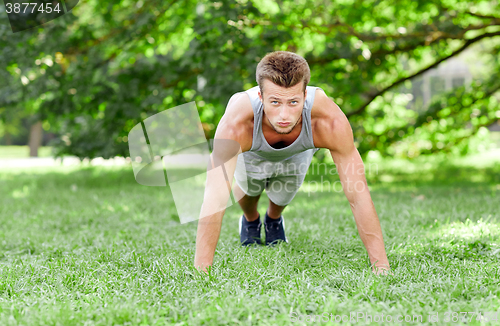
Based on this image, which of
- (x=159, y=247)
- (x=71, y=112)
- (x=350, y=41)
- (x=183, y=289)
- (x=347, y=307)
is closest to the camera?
(x=347, y=307)

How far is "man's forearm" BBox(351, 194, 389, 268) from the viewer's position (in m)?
2.65

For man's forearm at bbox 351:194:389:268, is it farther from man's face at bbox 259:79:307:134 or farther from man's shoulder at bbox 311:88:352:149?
man's face at bbox 259:79:307:134

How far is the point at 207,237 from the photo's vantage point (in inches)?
102

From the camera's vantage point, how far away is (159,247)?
11.4 feet

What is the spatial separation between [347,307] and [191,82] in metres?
6.32

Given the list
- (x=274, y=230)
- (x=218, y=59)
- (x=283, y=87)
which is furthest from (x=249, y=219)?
(x=218, y=59)

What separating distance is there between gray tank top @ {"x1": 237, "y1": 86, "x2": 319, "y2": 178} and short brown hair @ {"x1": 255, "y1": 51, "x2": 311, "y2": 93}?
0.24 metres

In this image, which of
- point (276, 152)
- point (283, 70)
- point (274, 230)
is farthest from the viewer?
point (274, 230)

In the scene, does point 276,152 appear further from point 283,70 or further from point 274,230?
point 274,230

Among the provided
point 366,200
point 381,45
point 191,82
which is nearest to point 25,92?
point 191,82

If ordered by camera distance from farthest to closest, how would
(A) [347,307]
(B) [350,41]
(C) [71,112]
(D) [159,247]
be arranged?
(C) [71,112] → (B) [350,41] → (D) [159,247] → (A) [347,307]

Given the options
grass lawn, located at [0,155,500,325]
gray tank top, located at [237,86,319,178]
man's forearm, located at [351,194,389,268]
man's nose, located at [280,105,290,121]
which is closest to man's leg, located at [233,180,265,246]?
grass lawn, located at [0,155,500,325]

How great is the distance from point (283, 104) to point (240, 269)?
3.44 ft

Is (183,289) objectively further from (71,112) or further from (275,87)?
(71,112)
